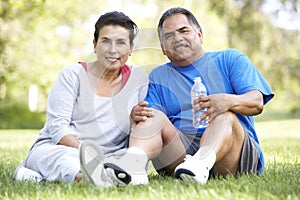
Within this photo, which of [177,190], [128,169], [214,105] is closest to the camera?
[177,190]

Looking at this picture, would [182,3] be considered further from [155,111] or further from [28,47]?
[155,111]

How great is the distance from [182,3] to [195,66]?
44.1 feet

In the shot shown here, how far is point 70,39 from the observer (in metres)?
26.3

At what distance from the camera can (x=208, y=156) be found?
3035 millimetres

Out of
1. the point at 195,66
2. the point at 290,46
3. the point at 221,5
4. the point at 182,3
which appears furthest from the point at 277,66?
the point at 195,66

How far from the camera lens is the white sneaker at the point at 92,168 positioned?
285cm

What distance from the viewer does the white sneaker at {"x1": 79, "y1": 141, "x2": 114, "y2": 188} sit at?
2.85 metres

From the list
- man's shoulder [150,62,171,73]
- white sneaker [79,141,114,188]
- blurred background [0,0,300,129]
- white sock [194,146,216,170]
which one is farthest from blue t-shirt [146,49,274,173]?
blurred background [0,0,300,129]

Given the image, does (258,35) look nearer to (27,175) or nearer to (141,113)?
(141,113)

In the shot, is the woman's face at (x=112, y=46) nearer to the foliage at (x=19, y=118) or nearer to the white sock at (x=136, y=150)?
the white sock at (x=136, y=150)

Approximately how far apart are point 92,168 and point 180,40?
3.85 feet

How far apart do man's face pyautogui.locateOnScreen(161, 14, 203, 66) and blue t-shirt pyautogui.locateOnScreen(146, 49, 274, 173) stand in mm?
81

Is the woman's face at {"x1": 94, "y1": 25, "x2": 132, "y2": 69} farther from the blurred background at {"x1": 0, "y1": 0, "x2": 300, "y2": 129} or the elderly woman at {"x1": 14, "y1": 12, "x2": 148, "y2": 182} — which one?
the blurred background at {"x1": 0, "y1": 0, "x2": 300, "y2": 129}

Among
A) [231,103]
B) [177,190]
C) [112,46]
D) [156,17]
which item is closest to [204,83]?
[231,103]
